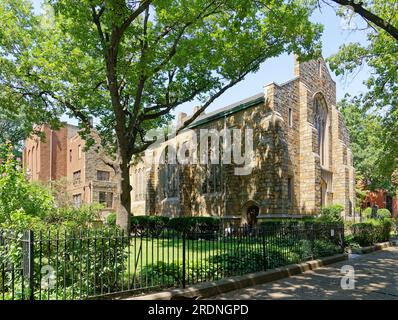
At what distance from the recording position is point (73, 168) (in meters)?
43.7

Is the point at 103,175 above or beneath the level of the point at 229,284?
above

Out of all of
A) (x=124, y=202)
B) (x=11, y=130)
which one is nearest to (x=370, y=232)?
(x=124, y=202)

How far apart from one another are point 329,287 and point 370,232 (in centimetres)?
1058

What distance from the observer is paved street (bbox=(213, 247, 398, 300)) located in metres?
7.72

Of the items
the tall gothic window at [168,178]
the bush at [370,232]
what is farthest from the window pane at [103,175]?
the bush at [370,232]

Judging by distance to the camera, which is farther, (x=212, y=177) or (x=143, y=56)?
(x=212, y=177)

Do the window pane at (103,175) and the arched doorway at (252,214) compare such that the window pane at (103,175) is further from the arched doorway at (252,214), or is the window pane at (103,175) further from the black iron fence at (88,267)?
the black iron fence at (88,267)

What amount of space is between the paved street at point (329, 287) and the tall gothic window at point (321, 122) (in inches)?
686

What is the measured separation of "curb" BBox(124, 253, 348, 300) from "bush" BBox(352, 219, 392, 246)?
655cm

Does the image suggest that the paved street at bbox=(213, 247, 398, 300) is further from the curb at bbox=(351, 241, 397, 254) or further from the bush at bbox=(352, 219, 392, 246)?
the bush at bbox=(352, 219, 392, 246)

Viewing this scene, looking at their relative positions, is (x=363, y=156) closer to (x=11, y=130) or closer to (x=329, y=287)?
(x=329, y=287)

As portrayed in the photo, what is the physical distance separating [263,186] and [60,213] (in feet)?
42.5

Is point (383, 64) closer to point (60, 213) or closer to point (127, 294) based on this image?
point (127, 294)

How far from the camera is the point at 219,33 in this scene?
1688 cm
